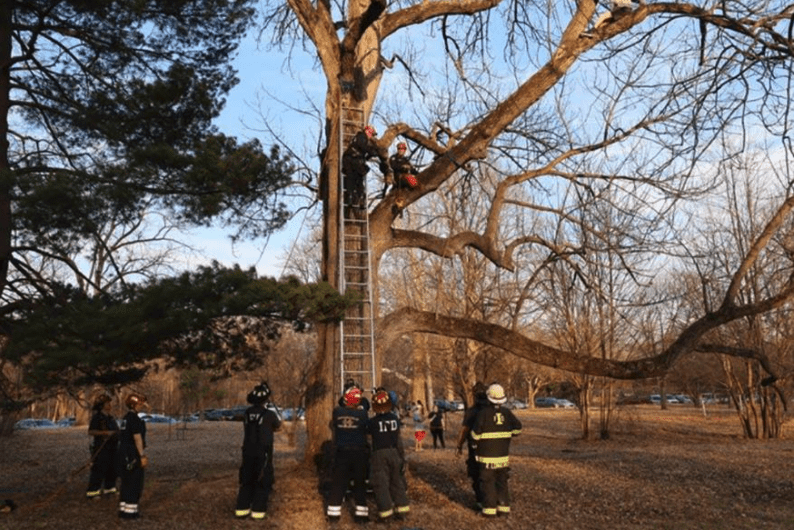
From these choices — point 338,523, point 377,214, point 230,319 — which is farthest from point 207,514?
point 377,214

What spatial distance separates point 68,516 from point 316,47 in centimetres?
752

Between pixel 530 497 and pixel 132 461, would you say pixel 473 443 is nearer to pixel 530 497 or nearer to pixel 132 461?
pixel 530 497

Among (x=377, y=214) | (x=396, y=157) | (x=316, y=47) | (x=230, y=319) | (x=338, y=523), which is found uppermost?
(x=316, y=47)

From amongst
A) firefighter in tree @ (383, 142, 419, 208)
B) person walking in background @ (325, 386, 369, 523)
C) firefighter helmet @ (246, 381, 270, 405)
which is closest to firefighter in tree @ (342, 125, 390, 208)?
firefighter in tree @ (383, 142, 419, 208)

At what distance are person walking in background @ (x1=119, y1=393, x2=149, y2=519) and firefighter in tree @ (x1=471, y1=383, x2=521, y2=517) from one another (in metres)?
4.22

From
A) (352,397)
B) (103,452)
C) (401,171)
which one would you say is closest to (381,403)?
(352,397)

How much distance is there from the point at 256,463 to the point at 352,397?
1.37 m

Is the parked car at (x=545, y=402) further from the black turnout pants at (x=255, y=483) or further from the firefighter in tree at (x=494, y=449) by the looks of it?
the black turnout pants at (x=255, y=483)

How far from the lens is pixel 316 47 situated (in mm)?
11266

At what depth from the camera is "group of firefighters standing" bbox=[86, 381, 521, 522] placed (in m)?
8.41

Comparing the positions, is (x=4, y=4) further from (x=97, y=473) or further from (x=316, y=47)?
(x=97, y=473)

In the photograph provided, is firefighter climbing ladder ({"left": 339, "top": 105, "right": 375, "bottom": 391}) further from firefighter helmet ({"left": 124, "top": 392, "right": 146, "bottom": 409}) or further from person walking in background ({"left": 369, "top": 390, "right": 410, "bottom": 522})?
firefighter helmet ({"left": 124, "top": 392, "right": 146, "bottom": 409})

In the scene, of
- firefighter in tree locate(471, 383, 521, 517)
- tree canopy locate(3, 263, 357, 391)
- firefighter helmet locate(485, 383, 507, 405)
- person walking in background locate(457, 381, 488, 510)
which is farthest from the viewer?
person walking in background locate(457, 381, 488, 510)

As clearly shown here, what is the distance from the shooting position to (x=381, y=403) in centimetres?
878
